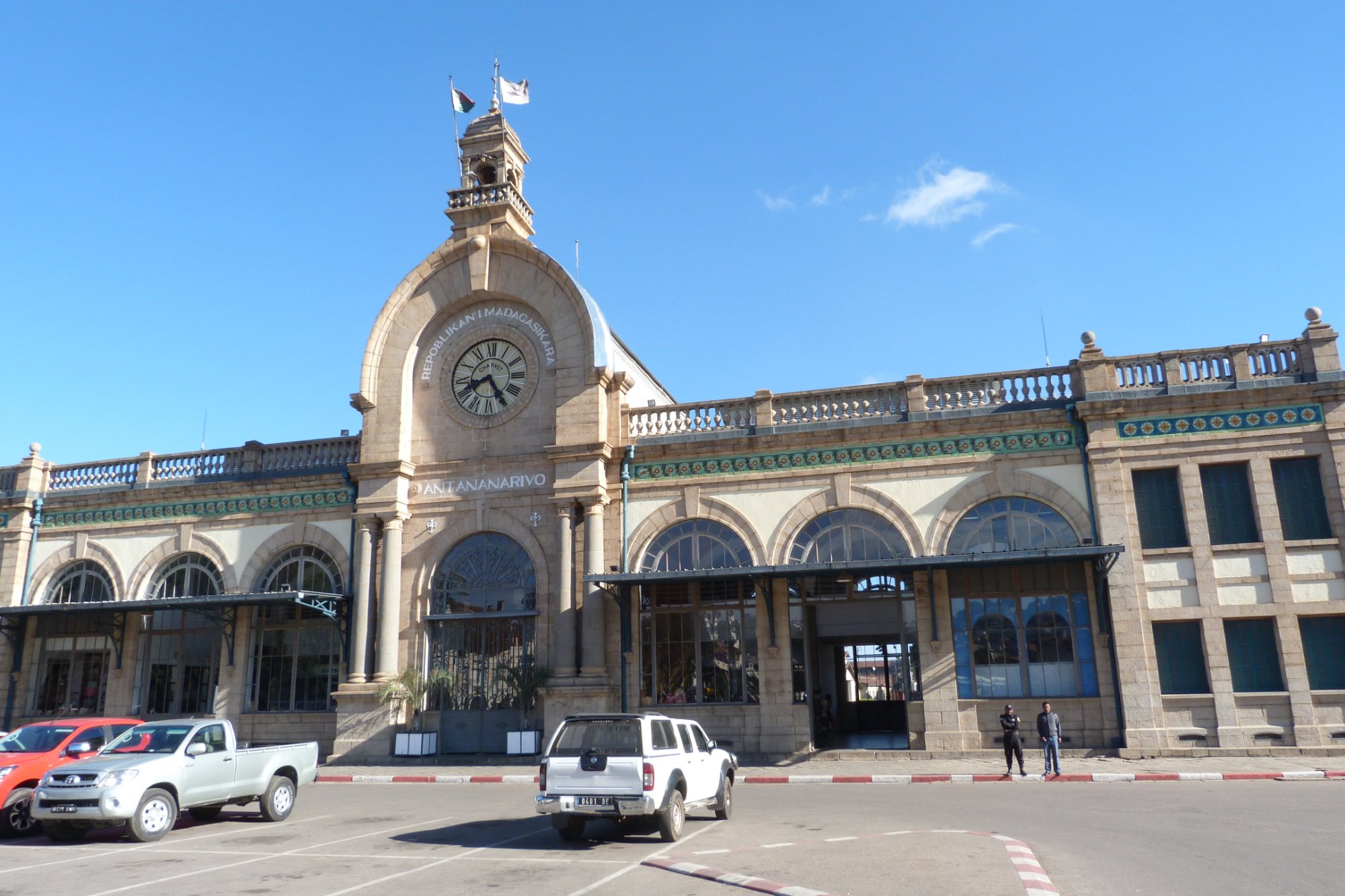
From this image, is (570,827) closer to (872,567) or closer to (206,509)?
(872,567)

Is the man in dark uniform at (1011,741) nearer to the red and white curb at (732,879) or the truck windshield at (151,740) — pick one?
the red and white curb at (732,879)

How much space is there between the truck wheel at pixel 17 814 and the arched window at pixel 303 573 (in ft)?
44.5

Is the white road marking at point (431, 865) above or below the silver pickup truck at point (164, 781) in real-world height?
below

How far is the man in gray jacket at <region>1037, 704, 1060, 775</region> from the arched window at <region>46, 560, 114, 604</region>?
1042 inches

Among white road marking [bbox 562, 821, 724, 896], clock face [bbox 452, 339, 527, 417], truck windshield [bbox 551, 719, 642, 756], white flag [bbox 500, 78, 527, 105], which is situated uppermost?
white flag [bbox 500, 78, 527, 105]

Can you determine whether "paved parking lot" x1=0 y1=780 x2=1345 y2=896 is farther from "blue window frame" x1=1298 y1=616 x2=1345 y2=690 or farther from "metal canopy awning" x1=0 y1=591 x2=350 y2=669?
"metal canopy awning" x1=0 y1=591 x2=350 y2=669

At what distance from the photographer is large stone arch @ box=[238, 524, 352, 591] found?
2842cm

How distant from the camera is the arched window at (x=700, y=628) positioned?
81.1ft

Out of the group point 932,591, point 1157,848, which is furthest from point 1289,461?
point 1157,848

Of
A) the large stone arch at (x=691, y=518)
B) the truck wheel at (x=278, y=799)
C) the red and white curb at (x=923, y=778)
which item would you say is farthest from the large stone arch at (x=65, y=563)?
the truck wheel at (x=278, y=799)

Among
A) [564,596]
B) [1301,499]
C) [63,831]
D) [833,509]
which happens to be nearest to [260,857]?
[63,831]

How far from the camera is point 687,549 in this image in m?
25.9

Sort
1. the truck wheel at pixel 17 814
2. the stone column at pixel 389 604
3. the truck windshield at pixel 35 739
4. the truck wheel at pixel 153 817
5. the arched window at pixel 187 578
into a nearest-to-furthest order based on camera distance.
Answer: the truck wheel at pixel 153 817, the truck wheel at pixel 17 814, the truck windshield at pixel 35 739, the stone column at pixel 389 604, the arched window at pixel 187 578

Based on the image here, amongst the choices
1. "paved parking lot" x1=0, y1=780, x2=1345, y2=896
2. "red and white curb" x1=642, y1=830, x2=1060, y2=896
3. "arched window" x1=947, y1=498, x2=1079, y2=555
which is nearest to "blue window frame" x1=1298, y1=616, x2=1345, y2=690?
"arched window" x1=947, y1=498, x2=1079, y2=555
